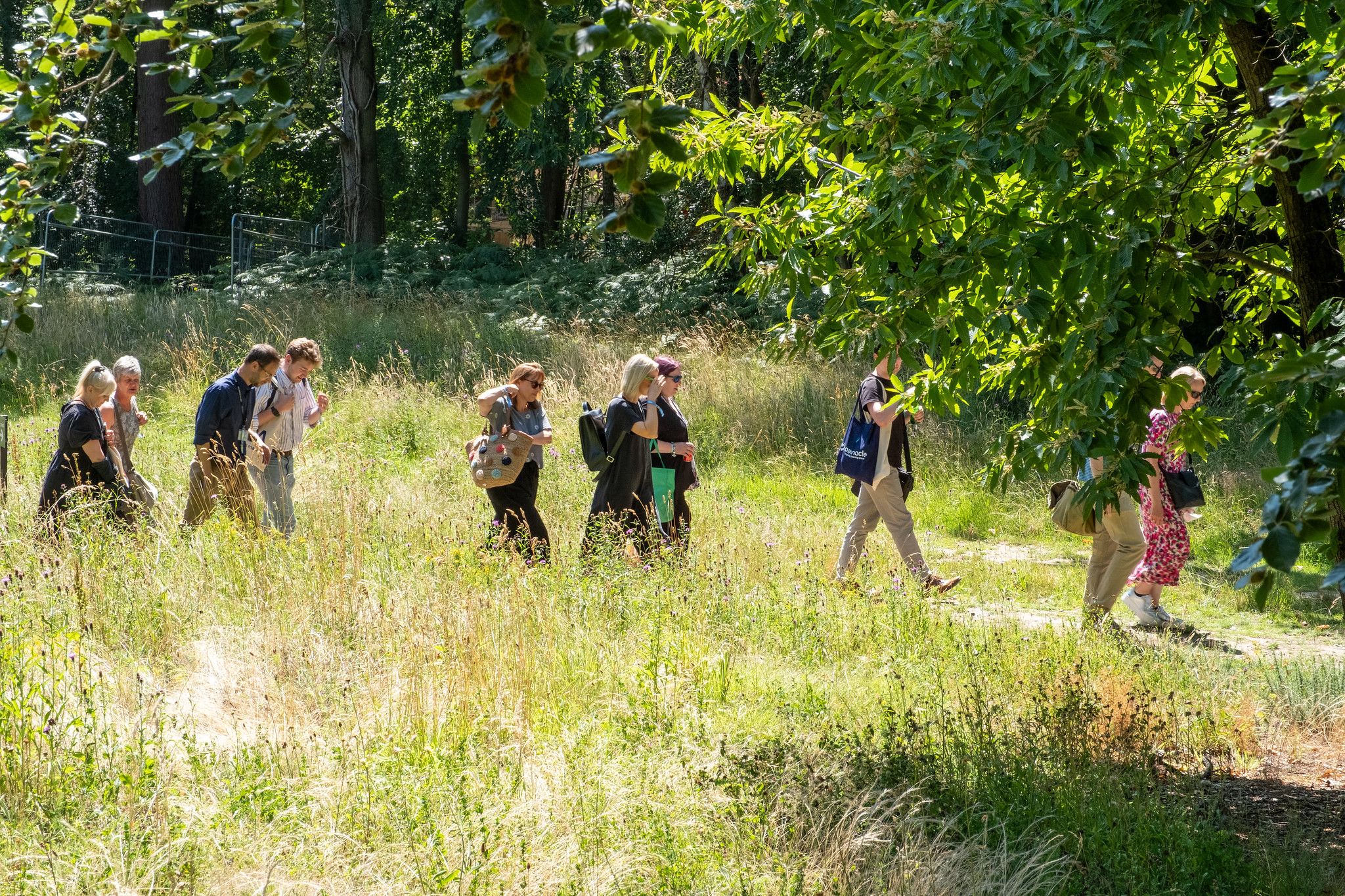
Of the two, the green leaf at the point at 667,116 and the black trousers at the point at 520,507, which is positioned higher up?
the green leaf at the point at 667,116

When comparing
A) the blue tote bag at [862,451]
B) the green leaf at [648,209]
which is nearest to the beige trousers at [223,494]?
the blue tote bag at [862,451]

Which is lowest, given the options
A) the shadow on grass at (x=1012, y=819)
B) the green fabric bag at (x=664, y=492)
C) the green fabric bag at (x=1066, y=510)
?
the shadow on grass at (x=1012, y=819)

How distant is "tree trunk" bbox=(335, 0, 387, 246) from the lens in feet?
75.5

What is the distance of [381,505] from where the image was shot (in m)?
9.18

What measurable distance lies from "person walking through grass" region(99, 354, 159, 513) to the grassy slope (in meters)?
0.76

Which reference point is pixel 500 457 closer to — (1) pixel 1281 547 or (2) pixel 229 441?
(2) pixel 229 441

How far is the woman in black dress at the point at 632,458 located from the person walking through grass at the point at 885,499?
4.61ft

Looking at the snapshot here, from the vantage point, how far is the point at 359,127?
24.0 m

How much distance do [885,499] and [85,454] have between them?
215 inches

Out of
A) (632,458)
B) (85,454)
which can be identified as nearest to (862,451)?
(632,458)

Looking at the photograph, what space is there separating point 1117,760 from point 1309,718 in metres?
1.63

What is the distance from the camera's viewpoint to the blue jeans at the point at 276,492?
28.7 feet

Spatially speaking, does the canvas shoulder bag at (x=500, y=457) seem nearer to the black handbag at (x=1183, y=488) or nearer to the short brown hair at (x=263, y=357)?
the short brown hair at (x=263, y=357)

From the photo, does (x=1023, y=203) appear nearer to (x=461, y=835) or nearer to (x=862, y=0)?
(x=862, y=0)
